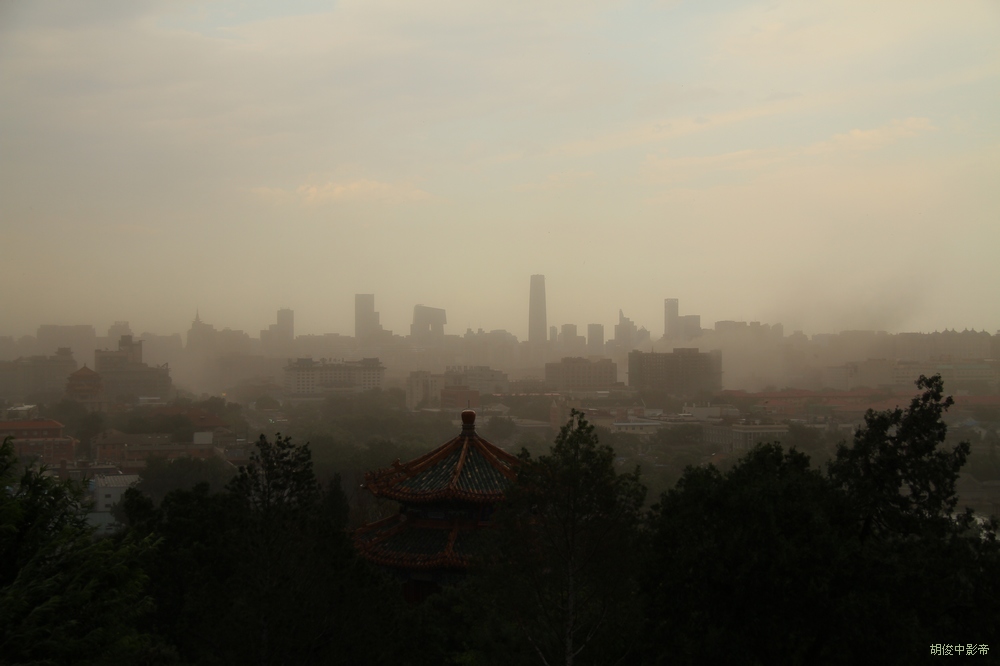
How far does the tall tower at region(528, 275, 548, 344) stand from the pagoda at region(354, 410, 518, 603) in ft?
277

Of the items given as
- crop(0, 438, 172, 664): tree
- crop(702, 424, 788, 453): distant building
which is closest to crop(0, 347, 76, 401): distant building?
crop(702, 424, 788, 453): distant building

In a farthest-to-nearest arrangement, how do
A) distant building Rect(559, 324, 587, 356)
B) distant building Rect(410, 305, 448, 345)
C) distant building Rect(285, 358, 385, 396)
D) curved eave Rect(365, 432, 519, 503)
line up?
distant building Rect(410, 305, 448, 345) → distant building Rect(559, 324, 587, 356) → distant building Rect(285, 358, 385, 396) → curved eave Rect(365, 432, 519, 503)

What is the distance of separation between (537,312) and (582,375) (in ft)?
94.9

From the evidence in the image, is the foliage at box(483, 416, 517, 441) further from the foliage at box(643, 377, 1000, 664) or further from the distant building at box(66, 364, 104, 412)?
the foliage at box(643, 377, 1000, 664)

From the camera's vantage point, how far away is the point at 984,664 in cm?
459

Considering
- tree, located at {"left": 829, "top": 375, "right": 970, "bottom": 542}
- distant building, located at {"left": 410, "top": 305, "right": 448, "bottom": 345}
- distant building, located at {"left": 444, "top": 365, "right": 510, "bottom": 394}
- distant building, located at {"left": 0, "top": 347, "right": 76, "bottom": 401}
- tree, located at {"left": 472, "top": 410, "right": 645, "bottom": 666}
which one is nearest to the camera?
tree, located at {"left": 472, "top": 410, "right": 645, "bottom": 666}

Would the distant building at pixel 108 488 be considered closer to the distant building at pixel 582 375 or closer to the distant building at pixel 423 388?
the distant building at pixel 423 388

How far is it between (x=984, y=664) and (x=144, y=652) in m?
4.39

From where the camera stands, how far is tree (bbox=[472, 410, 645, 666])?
505 centimetres

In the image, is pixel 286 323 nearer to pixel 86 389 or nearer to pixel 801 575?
pixel 86 389

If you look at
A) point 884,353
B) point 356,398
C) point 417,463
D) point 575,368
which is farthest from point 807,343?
point 417,463

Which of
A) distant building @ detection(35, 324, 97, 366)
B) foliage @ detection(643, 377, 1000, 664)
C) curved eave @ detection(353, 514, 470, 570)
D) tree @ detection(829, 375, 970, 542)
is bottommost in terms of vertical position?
curved eave @ detection(353, 514, 470, 570)

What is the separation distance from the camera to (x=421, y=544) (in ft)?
24.3

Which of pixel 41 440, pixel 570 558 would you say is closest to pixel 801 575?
pixel 570 558
